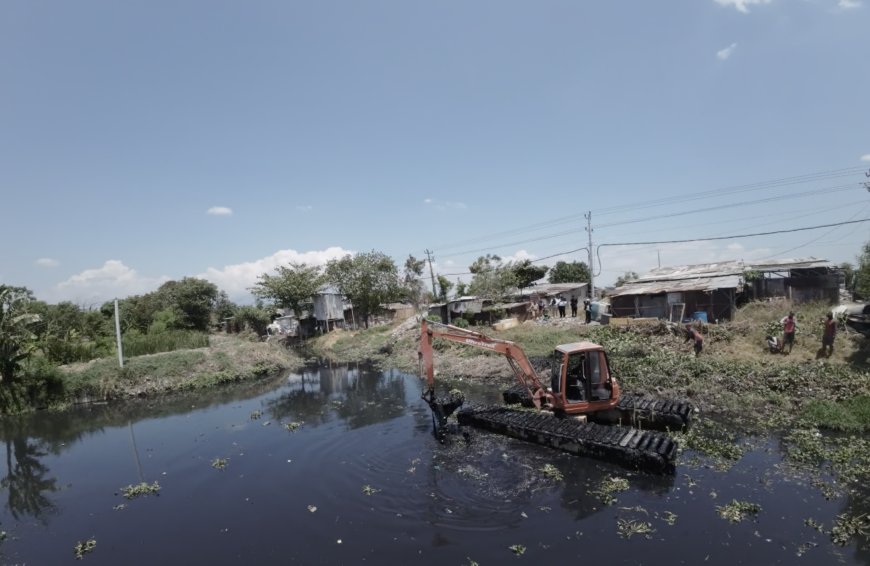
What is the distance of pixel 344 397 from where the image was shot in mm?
24391

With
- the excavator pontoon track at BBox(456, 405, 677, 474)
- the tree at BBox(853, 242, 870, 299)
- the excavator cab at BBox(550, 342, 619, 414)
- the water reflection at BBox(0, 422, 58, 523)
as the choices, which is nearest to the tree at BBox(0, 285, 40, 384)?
the water reflection at BBox(0, 422, 58, 523)

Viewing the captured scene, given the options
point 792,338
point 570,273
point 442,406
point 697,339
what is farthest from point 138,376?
point 570,273

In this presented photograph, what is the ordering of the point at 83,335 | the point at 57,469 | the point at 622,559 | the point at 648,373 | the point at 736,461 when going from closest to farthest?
the point at 622,559, the point at 736,461, the point at 57,469, the point at 648,373, the point at 83,335

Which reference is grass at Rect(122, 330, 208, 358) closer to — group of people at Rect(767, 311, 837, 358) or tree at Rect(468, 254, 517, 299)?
tree at Rect(468, 254, 517, 299)

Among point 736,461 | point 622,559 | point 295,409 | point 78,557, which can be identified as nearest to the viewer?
point 622,559

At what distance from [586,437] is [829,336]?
523 inches

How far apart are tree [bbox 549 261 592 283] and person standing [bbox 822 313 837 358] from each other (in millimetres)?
49425

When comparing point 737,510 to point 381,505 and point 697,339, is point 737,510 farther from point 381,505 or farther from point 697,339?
point 697,339

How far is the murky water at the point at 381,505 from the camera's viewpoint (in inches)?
365

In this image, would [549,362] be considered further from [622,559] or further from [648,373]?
[622,559]

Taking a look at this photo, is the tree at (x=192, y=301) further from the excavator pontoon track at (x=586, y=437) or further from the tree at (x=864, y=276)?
the tree at (x=864, y=276)

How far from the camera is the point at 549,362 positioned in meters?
23.6

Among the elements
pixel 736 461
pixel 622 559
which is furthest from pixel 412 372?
pixel 622 559

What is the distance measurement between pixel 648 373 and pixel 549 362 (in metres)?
4.69
